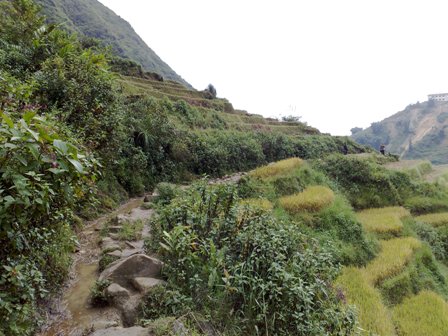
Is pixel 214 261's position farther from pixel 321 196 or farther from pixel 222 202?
pixel 321 196

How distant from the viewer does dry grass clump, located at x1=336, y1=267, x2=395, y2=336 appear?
5.16 m

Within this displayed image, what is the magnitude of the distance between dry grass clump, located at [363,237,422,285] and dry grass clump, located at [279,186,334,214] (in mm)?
1931

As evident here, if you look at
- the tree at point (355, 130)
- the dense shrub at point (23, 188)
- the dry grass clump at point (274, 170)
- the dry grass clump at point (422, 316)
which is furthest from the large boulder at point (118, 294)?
the tree at point (355, 130)

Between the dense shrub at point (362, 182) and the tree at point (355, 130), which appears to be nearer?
the dense shrub at point (362, 182)

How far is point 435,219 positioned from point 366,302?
839 centimetres

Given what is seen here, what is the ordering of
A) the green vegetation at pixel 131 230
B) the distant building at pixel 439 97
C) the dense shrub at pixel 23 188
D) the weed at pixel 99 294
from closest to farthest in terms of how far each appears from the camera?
the dense shrub at pixel 23 188, the weed at pixel 99 294, the green vegetation at pixel 131 230, the distant building at pixel 439 97

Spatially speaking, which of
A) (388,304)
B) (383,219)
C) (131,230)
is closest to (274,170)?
(383,219)

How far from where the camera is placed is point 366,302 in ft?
18.8

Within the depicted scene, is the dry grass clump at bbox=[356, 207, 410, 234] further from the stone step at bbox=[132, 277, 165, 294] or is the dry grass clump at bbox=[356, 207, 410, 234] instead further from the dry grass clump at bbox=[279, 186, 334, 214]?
the stone step at bbox=[132, 277, 165, 294]

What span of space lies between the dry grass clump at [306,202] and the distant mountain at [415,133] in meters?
58.1

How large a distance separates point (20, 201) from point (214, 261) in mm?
2228

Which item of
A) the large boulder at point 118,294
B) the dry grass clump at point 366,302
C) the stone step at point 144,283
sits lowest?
the large boulder at point 118,294

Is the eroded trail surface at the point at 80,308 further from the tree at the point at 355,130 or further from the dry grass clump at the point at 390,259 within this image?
the tree at the point at 355,130

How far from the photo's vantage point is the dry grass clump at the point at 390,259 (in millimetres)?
7039
